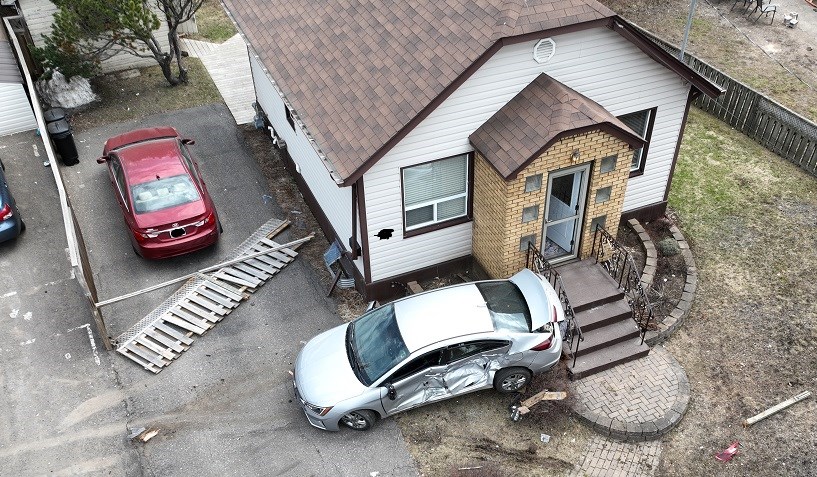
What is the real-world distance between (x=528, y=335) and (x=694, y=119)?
11.0 m

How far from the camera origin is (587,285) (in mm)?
12695

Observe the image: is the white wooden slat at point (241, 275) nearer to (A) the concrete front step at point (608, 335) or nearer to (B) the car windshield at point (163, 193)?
(B) the car windshield at point (163, 193)

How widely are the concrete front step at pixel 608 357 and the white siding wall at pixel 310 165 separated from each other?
445 cm

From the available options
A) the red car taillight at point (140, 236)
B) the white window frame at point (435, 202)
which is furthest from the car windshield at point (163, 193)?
the white window frame at point (435, 202)

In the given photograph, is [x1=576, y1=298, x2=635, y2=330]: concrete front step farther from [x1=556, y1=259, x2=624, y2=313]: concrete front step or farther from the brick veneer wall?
the brick veneer wall

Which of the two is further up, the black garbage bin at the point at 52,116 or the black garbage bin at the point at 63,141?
the black garbage bin at the point at 52,116

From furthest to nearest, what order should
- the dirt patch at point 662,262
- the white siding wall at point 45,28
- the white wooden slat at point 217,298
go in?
the white siding wall at point 45,28
the white wooden slat at point 217,298
the dirt patch at point 662,262

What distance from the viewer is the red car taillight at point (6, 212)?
47.7 feet

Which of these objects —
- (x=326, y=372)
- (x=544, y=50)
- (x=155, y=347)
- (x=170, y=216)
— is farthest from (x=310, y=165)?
(x=544, y=50)

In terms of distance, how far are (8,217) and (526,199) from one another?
1083 centimetres

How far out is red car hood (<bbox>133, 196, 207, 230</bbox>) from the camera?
13.9 metres

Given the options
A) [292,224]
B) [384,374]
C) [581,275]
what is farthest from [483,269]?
[292,224]

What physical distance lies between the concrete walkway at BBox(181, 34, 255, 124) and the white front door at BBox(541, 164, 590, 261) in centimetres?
981

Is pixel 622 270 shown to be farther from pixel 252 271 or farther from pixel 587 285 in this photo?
pixel 252 271
